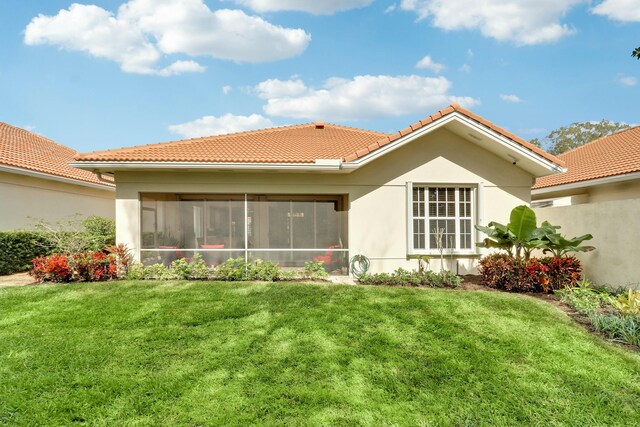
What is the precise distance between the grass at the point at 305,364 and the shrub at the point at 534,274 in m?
1.58

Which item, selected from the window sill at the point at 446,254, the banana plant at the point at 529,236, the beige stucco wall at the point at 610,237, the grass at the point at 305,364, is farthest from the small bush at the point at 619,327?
the window sill at the point at 446,254

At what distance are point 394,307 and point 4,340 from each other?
693 centimetres

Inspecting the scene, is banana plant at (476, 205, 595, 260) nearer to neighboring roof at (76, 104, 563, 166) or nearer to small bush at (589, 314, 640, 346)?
neighboring roof at (76, 104, 563, 166)

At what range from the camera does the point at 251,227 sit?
11383mm

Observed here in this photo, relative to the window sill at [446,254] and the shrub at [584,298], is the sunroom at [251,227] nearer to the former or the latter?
the window sill at [446,254]

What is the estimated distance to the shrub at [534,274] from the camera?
31.1 ft

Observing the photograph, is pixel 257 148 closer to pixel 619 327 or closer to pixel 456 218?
pixel 456 218

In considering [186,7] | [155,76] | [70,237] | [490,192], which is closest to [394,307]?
[490,192]

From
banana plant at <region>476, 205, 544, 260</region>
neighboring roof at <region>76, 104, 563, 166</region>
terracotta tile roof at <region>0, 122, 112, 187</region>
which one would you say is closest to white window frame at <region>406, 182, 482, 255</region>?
banana plant at <region>476, 205, 544, 260</region>

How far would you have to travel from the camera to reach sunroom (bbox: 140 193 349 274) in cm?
1123

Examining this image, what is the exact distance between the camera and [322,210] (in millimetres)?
11664

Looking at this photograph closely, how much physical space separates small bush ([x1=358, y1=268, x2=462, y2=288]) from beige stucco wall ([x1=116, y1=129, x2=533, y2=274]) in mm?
1087

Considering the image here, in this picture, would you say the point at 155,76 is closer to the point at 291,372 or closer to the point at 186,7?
the point at 186,7

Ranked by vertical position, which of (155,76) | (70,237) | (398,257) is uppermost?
(155,76)
